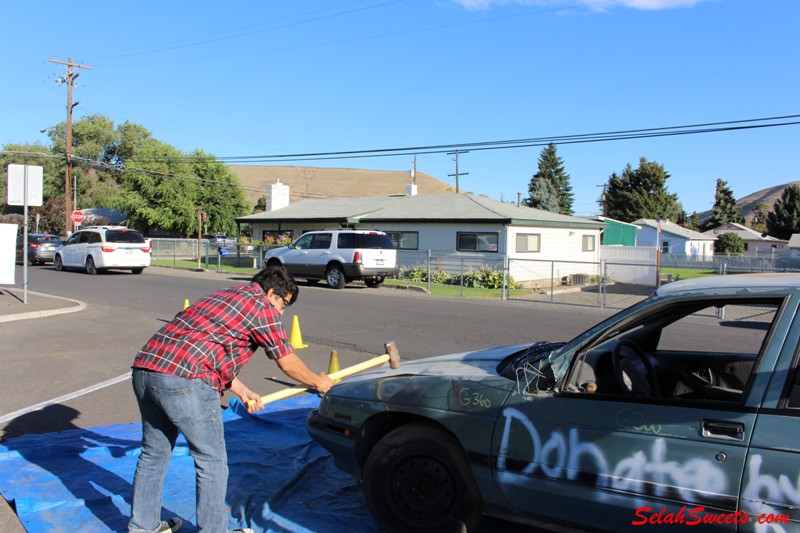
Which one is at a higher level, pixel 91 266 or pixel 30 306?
pixel 91 266

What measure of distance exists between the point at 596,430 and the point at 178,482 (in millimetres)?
3012

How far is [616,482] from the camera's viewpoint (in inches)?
111

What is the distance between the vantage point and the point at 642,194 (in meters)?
69.1

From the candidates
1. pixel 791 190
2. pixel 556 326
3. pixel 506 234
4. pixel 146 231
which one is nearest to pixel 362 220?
pixel 506 234

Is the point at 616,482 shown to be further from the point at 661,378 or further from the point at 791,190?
the point at 791,190

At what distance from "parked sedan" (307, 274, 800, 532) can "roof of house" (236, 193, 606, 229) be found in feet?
68.8

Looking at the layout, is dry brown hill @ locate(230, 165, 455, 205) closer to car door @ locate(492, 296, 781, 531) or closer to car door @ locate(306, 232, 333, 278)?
car door @ locate(306, 232, 333, 278)

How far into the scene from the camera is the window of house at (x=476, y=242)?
82.2ft

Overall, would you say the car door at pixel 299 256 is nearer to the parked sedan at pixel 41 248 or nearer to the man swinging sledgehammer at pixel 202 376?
the parked sedan at pixel 41 248

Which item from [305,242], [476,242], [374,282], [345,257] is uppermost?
[476,242]

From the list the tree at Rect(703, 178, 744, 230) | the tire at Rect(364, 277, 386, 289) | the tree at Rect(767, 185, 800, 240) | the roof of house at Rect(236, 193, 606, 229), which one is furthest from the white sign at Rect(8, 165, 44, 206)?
the tree at Rect(703, 178, 744, 230)

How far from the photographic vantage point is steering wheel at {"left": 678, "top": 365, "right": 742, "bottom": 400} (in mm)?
3423

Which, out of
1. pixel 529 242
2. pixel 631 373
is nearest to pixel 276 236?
pixel 529 242

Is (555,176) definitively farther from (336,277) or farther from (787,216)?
(336,277)
